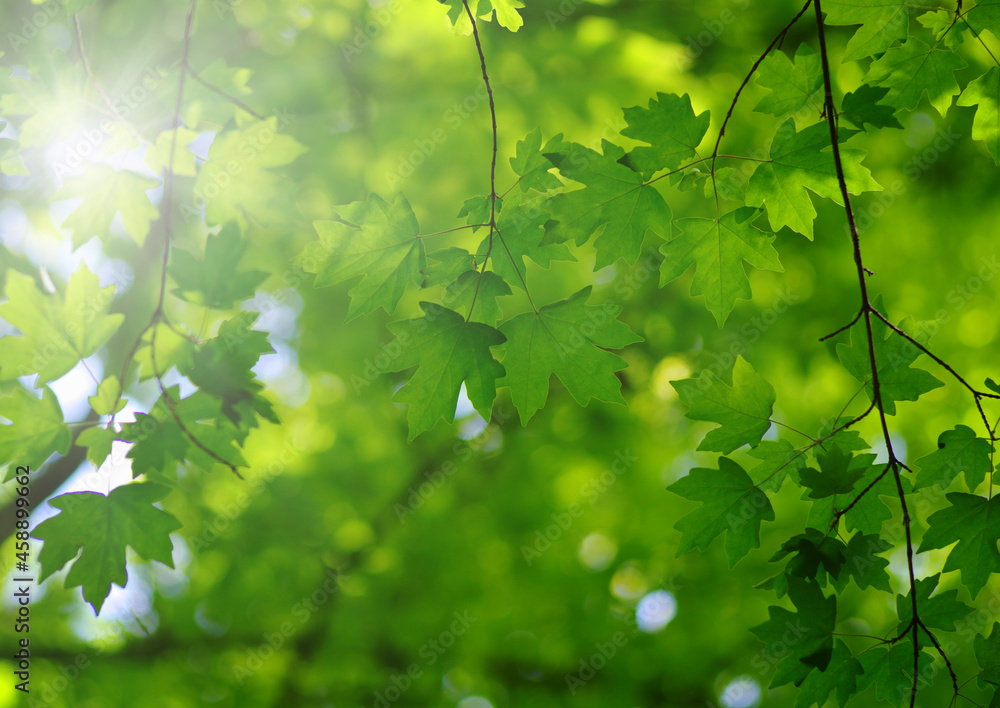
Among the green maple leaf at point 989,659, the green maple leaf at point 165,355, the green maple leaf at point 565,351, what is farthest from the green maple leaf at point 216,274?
the green maple leaf at point 989,659

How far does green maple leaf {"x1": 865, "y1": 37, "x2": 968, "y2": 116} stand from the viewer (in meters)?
1.52

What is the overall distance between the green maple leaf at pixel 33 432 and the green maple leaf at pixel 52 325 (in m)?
0.07

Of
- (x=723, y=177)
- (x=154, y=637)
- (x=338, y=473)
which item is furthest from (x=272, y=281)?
(x=723, y=177)

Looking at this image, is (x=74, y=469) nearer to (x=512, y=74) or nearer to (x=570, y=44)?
(x=512, y=74)

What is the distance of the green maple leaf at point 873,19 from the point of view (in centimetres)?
150

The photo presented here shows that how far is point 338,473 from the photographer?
455 cm

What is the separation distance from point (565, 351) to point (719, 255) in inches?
19.5

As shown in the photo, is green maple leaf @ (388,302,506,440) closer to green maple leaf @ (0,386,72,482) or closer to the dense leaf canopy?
green maple leaf @ (0,386,72,482)

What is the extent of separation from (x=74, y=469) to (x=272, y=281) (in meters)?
2.23

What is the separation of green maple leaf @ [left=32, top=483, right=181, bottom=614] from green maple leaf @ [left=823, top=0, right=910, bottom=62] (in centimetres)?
217

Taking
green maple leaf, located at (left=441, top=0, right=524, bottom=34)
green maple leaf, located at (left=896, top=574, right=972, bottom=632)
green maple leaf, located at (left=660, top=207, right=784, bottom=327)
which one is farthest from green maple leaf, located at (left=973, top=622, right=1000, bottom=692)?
green maple leaf, located at (left=441, top=0, right=524, bottom=34)

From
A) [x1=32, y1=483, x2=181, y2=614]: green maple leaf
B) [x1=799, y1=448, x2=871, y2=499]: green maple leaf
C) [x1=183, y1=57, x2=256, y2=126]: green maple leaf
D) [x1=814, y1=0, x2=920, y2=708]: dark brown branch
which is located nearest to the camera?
[x1=814, y1=0, x2=920, y2=708]: dark brown branch

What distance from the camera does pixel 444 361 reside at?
141 centimetres

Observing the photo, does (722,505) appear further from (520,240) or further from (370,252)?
(370,252)
